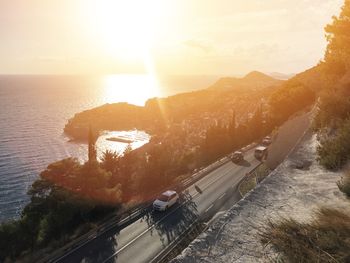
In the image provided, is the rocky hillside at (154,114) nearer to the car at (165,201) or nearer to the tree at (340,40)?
the car at (165,201)

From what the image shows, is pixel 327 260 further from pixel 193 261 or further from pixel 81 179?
pixel 81 179

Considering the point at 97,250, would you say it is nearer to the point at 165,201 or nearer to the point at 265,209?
the point at 165,201

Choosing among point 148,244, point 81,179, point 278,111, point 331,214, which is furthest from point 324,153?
point 278,111

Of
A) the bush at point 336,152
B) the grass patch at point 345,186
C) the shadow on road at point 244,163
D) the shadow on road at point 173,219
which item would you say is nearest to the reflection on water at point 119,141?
the shadow on road at point 244,163

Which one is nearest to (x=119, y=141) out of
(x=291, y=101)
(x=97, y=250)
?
(x=291, y=101)

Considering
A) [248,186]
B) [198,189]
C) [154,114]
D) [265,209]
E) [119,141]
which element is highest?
[265,209]
